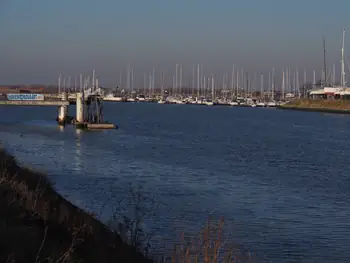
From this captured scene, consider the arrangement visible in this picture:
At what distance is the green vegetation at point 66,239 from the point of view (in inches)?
332

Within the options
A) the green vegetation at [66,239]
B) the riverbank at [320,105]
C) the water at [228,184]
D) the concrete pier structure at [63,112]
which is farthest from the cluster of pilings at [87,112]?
the riverbank at [320,105]

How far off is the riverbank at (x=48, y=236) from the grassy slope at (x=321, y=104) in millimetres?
118938

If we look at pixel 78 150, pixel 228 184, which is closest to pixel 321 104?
pixel 78 150

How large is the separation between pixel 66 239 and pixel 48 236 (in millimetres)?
279

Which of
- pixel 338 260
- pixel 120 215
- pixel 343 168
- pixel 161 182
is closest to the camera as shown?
pixel 338 260

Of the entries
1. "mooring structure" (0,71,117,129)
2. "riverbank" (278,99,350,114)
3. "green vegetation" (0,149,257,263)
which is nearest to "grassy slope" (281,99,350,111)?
"riverbank" (278,99,350,114)

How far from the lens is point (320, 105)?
139 metres

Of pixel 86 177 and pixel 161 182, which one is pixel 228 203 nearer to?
pixel 161 182

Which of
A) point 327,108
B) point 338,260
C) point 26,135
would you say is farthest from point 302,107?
point 338,260

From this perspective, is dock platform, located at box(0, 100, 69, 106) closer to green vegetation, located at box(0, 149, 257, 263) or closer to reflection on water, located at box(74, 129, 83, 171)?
reflection on water, located at box(74, 129, 83, 171)

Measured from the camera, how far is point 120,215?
1698 cm

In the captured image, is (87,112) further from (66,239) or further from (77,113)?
(66,239)

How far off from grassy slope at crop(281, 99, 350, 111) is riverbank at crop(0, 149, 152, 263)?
119 m

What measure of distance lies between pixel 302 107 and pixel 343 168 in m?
116
